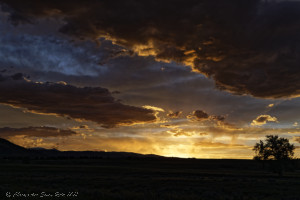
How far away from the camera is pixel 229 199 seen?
90.7 ft

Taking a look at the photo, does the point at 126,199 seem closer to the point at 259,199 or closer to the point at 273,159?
the point at 259,199

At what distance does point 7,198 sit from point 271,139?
6595cm

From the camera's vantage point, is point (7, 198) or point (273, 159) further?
point (273, 159)

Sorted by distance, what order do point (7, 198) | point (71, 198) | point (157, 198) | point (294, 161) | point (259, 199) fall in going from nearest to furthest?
point (7, 198) → point (71, 198) → point (157, 198) → point (259, 199) → point (294, 161)

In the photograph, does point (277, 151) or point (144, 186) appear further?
point (277, 151)

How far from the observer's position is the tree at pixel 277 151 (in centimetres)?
7006

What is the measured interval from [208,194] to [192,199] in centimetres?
417

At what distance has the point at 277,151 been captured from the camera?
71.1m

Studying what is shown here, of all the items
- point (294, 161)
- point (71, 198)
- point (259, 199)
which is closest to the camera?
point (71, 198)

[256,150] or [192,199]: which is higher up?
[256,150]

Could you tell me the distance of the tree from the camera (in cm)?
7006

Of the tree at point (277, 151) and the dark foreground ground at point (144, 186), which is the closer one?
the dark foreground ground at point (144, 186)

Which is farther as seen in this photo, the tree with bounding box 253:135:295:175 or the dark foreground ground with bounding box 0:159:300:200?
the tree with bounding box 253:135:295:175

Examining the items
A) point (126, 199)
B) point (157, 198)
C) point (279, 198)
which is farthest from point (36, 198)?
point (279, 198)
